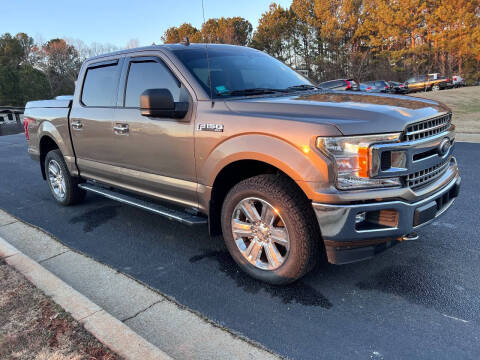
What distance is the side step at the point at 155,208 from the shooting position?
347 centimetres

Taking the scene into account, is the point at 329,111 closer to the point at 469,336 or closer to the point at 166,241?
the point at 469,336

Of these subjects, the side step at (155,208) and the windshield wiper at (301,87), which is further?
the windshield wiper at (301,87)

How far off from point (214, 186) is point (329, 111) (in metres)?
1.16

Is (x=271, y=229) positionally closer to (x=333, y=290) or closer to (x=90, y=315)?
(x=333, y=290)

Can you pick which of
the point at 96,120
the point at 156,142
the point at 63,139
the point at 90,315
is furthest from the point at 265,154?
the point at 63,139

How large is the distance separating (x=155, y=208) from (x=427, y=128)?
8.24 feet

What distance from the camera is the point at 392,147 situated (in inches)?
100

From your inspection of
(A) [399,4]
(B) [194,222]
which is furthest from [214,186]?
(A) [399,4]

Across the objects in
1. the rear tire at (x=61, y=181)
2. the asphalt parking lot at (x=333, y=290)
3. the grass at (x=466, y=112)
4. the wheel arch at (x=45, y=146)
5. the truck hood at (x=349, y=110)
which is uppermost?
the truck hood at (x=349, y=110)

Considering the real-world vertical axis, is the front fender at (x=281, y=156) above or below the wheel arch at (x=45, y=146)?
above

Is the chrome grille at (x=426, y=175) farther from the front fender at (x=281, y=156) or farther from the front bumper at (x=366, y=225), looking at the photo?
the front fender at (x=281, y=156)

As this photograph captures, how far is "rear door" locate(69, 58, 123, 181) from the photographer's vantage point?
4.28 metres

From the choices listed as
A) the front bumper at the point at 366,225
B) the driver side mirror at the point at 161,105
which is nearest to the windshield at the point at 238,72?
the driver side mirror at the point at 161,105

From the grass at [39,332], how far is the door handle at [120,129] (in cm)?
168
